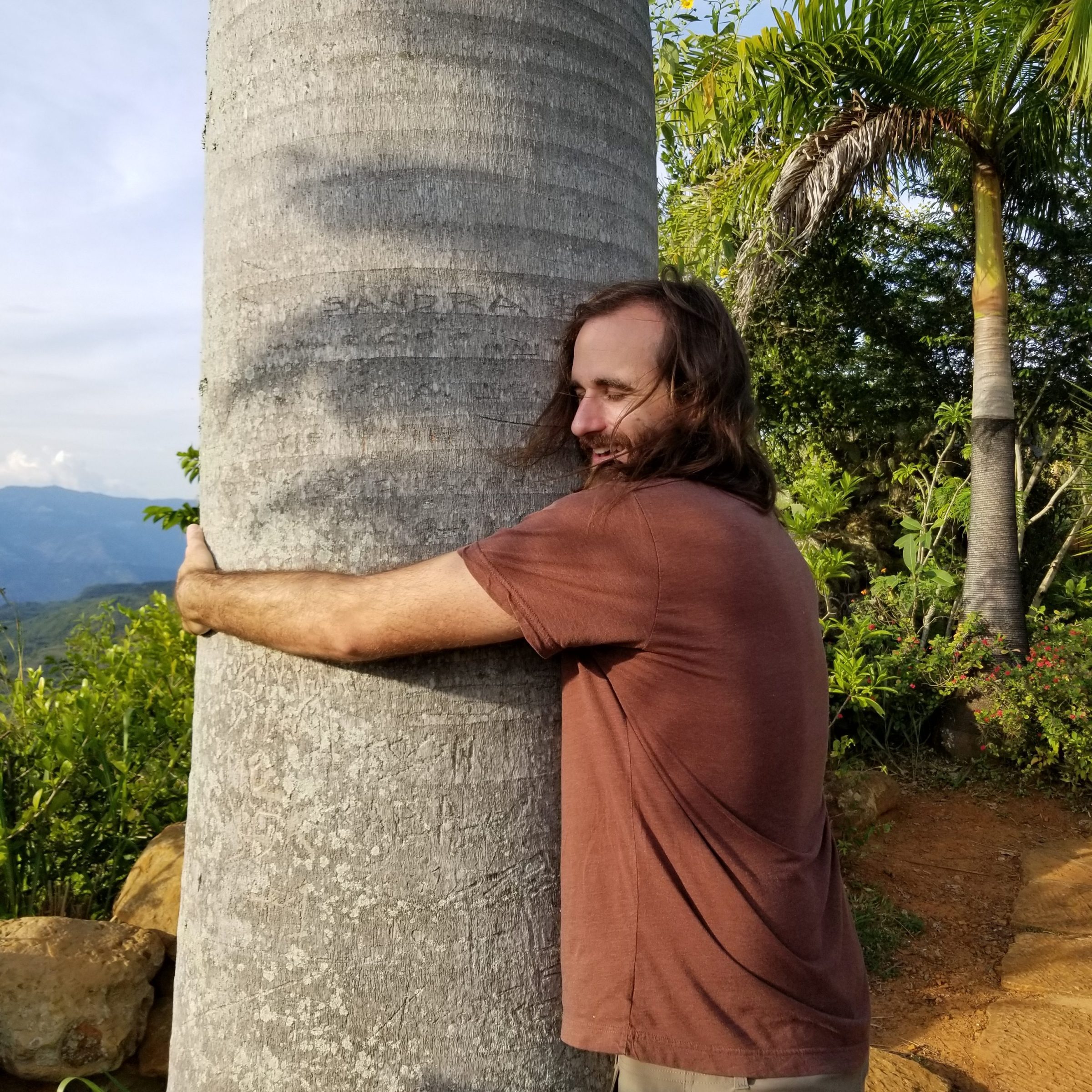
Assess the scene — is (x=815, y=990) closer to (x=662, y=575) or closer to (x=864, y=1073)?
(x=864, y=1073)

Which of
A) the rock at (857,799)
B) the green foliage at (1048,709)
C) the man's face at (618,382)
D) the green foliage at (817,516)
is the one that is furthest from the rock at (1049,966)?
the man's face at (618,382)

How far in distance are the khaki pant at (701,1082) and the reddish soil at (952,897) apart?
2377mm

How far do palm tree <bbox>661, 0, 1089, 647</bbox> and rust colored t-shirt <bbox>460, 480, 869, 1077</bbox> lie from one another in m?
7.69

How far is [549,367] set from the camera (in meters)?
1.61

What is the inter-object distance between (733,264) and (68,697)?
7.44 metres

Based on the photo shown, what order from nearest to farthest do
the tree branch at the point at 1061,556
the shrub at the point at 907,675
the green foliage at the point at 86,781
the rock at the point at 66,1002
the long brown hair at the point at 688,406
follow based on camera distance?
the long brown hair at the point at 688,406 → the rock at the point at 66,1002 → the green foliage at the point at 86,781 → the shrub at the point at 907,675 → the tree branch at the point at 1061,556

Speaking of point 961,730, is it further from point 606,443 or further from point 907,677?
point 606,443

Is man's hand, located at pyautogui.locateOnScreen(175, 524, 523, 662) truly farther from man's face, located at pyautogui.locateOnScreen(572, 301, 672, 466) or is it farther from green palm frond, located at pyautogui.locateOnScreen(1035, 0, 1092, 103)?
green palm frond, located at pyautogui.locateOnScreen(1035, 0, 1092, 103)

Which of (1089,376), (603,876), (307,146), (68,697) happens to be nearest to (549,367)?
(307,146)

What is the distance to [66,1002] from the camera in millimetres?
2740

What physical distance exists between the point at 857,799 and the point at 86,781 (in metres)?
4.36

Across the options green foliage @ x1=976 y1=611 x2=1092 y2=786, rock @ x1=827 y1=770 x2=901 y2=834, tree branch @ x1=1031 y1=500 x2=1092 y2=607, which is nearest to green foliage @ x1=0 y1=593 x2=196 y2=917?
rock @ x1=827 y1=770 x2=901 y2=834

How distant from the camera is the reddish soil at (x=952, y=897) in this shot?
4.03 meters

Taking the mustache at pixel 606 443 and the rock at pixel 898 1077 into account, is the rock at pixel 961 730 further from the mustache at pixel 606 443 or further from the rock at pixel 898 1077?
the mustache at pixel 606 443
